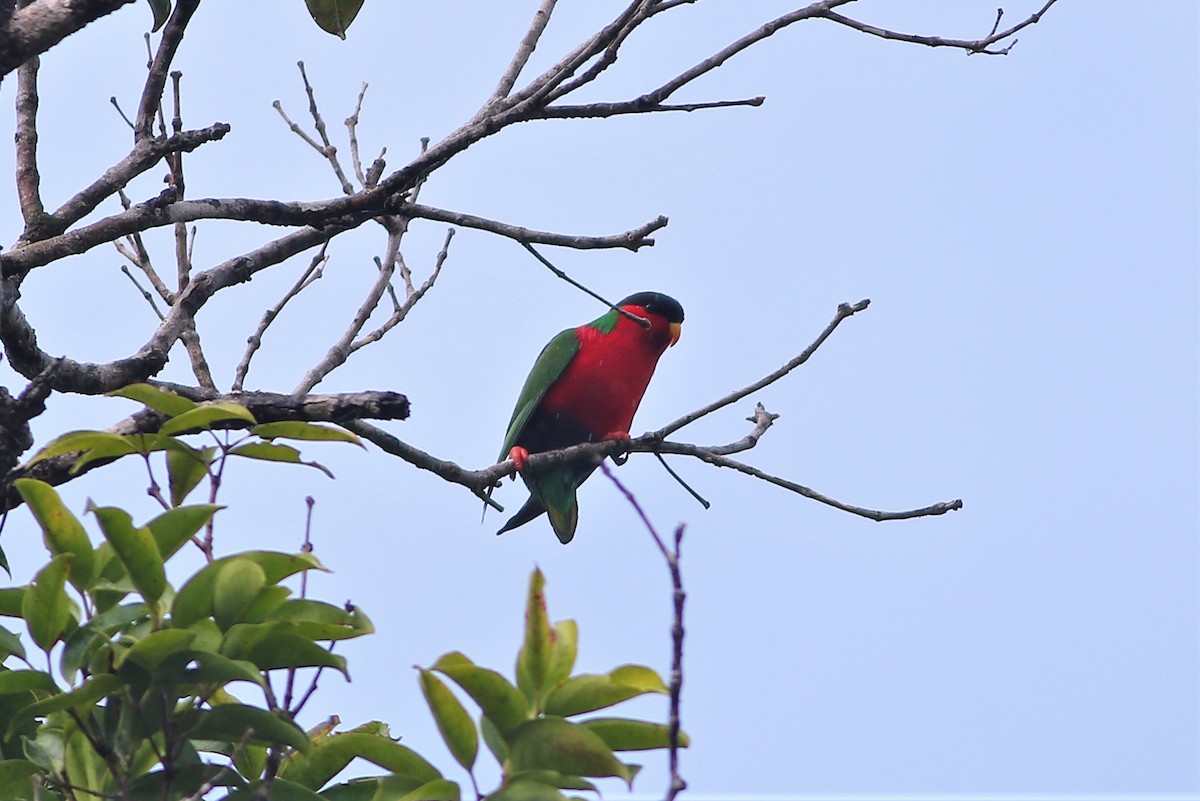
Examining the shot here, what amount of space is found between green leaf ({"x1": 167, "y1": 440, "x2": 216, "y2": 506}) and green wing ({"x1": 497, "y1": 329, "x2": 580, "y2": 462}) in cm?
410

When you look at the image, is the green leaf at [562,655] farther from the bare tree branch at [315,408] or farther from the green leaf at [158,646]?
the bare tree branch at [315,408]

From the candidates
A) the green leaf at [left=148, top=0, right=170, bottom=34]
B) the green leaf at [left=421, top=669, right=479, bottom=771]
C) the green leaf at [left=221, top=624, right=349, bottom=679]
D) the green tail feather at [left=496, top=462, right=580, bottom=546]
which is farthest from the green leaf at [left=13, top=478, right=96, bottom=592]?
the green tail feather at [left=496, top=462, right=580, bottom=546]

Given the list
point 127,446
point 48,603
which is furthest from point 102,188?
point 48,603

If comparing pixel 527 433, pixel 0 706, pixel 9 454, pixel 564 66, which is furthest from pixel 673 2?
pixel 527 433

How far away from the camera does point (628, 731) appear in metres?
1.71

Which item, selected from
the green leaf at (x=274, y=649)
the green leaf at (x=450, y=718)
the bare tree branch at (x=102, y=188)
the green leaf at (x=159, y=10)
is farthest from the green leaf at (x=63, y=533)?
the green leaf at (x=159, y=10)

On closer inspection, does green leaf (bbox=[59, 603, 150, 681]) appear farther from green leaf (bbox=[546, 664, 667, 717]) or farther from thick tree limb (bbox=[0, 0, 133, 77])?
thick tree limb (bbox=[0, 0, 133, 77])

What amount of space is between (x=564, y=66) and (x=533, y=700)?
184cm

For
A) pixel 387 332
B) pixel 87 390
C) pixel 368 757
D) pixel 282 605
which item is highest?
pixel 387 332

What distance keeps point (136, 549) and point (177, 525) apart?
0.30ft

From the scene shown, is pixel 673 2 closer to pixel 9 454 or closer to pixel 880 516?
pixel 880 516

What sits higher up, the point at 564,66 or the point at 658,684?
the point at 564,66

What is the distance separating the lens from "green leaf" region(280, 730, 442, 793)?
177cm

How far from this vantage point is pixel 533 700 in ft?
5.50
